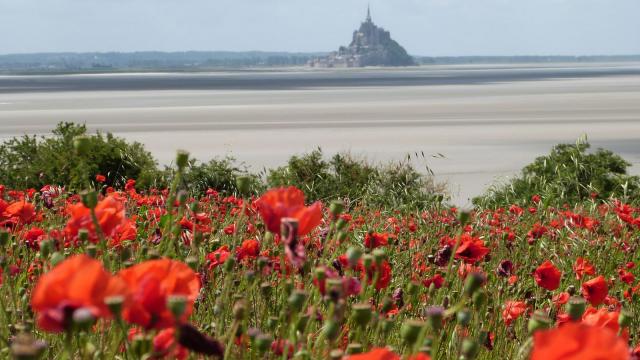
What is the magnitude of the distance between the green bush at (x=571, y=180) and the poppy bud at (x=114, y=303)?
8.51 metres

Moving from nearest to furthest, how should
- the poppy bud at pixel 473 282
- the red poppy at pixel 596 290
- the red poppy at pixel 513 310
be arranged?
the poppy bud at pixel 473 282 → the red poppy at pixel 596 290 → the red poppy at pixel 513 310

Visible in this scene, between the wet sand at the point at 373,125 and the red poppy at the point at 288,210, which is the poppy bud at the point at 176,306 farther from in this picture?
the wet sand at the point at 373,125

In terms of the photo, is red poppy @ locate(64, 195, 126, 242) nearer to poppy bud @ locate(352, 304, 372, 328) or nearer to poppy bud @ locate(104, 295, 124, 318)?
poppy bud @ locate(352, 304, 372, 328)

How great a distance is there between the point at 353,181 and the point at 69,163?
3.07 metres

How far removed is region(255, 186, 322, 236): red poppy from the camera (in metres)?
1.44

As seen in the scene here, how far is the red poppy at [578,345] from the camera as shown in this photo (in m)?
0.79

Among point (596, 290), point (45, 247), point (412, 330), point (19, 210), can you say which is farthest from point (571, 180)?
point (412, 330)

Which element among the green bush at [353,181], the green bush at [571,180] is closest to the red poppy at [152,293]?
the green bush at [353,181]

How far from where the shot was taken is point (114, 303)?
95 cm

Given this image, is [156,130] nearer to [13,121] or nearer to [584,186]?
[13,121]

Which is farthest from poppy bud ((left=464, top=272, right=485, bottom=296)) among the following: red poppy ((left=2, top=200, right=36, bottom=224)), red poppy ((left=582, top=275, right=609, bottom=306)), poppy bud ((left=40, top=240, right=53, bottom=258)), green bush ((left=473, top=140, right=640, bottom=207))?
green bush ((left=473, top=140, right=640, bottom=207))

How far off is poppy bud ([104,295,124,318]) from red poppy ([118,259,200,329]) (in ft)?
0.14

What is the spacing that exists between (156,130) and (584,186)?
813 inches

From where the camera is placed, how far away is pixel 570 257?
4.80 metres
